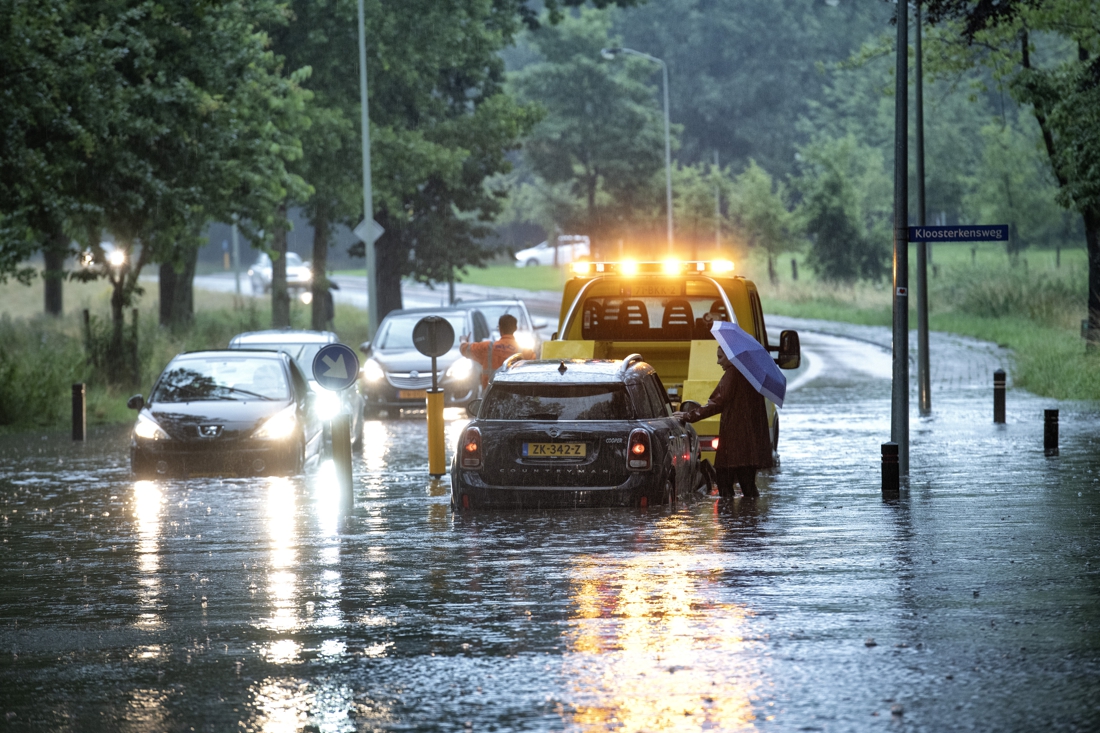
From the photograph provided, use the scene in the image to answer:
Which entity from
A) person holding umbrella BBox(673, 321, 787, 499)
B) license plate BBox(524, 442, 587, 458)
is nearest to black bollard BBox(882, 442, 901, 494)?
person holding umbrella BBox(673, 321, 787, 499)

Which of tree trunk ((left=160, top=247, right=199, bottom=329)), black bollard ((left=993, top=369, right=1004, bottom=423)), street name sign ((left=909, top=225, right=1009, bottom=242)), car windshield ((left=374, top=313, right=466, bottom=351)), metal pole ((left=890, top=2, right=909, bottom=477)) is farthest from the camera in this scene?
tree trunk ((left=160, top=247, right=199, bottom=329))

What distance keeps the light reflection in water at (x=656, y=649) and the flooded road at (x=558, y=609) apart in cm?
3

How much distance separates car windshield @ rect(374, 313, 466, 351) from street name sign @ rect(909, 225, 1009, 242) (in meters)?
12.5

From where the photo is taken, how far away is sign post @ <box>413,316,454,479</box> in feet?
58.0

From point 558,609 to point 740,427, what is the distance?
5.39 metres

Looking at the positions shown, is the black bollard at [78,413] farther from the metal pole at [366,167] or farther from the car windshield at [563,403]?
the car windshield at [563,403]

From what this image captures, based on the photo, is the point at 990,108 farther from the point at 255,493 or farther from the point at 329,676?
the point at 329,676

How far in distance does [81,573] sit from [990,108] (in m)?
104

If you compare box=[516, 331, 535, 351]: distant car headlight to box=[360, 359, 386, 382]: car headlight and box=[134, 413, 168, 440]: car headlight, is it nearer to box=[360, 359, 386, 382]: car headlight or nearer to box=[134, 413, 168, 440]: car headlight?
box=[360, 359, 386, 382]: car headlight

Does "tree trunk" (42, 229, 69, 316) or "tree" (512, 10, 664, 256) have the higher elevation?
"tree" (512, 10, 664, 256)

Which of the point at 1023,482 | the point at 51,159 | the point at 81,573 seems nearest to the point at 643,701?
the point at 81,573

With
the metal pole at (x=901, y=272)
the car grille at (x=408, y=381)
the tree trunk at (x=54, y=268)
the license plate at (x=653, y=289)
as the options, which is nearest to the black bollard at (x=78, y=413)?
the tree trunk at (x=54, y=268)

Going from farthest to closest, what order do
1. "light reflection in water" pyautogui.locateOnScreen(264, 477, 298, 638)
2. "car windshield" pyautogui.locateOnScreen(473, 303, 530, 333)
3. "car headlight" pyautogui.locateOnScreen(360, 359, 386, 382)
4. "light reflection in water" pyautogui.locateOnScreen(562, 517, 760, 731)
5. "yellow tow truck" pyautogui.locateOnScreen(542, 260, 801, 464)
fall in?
"car windshield" pyautogui.locateOnScreen(473, 303, 530, 333), "car headlight" pyautogui.locateOnScreen(360, 359, 386, 382), "yellow tow truck" pyautogui.locateOnScreen(542, 260, 801, 464), "light reflection in water" pyautogui.locateOnScreen(264, 477, 298, 638), "light reflection in water" pyautogui.locateOnScreen(562, 517, 760, 731)

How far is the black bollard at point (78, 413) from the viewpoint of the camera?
23.9 m
